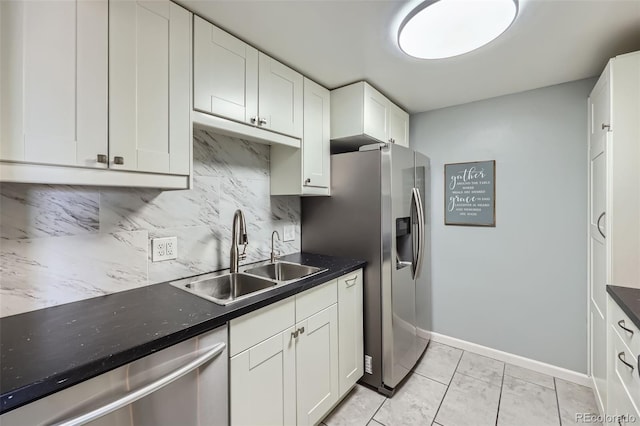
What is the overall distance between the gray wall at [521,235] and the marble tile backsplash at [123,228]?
70.2 inches

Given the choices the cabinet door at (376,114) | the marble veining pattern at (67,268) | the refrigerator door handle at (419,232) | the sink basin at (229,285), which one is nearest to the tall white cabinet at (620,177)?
the refrigerator door handle at (419,232)

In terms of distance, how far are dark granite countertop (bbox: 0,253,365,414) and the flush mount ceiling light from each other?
1.52m

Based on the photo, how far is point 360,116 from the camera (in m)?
2.06

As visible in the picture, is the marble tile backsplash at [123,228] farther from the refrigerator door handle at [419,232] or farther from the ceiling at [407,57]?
the refrigerator door handle at [419,232]

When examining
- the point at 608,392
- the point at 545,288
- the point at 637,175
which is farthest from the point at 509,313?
the point at 637,175

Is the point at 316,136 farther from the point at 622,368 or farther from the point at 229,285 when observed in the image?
the point at 622,368

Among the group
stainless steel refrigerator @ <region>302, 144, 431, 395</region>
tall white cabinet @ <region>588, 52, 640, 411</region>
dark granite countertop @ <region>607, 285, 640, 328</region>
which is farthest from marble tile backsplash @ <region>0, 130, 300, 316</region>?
tall white cabinet @ <region>588, 52, 640, 411</region>

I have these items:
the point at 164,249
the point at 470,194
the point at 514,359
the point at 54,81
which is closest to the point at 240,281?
the point at 164,249

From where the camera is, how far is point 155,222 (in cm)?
148

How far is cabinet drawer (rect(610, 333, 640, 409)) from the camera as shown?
3.44 feet

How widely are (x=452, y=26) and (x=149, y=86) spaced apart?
1563mm

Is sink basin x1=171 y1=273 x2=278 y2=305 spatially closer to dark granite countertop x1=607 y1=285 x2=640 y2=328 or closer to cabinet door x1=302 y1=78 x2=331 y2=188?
cabinet door x1=302 y1=78 x2=331 y2=188

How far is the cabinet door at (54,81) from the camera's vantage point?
84cm

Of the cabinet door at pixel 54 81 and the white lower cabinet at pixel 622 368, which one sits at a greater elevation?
the cabinet door at pixel 54 81
